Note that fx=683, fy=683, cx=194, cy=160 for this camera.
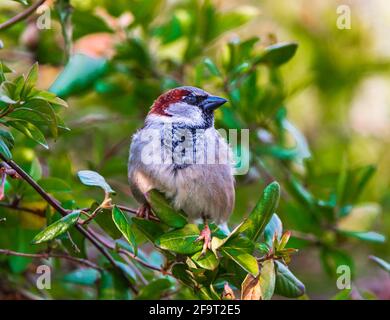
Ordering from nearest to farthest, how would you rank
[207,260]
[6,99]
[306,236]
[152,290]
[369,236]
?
1. [6,99]
2. [207,260]
3. [152,290]
4. [369,236]
5. [306,236]

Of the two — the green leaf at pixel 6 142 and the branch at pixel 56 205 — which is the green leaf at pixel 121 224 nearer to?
the branch at pixel 56 205

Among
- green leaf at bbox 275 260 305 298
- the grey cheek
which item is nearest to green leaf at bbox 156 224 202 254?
green leaf at bbox 275 260 305 298

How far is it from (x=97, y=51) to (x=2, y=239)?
1291mm

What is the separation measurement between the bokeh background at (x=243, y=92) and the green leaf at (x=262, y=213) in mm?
791

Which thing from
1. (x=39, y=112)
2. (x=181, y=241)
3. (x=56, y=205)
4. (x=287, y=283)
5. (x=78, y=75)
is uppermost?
(x=78, y=75)

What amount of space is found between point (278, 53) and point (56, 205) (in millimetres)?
1270

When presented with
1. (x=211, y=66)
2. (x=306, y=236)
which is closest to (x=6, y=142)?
(x=211, y=66)

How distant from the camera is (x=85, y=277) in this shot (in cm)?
250

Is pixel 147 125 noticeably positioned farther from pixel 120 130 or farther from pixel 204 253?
pixel 120 130

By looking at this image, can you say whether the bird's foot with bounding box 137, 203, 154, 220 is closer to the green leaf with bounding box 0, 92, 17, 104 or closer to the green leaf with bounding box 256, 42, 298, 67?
the green leaf with bounding box 0, 92, 17, 104

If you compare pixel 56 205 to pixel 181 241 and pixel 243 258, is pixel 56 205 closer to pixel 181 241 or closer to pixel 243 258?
pixel 181 241

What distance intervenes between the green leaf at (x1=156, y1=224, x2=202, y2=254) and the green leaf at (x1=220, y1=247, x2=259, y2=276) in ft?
0.28

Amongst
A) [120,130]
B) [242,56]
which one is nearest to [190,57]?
[242,56]
